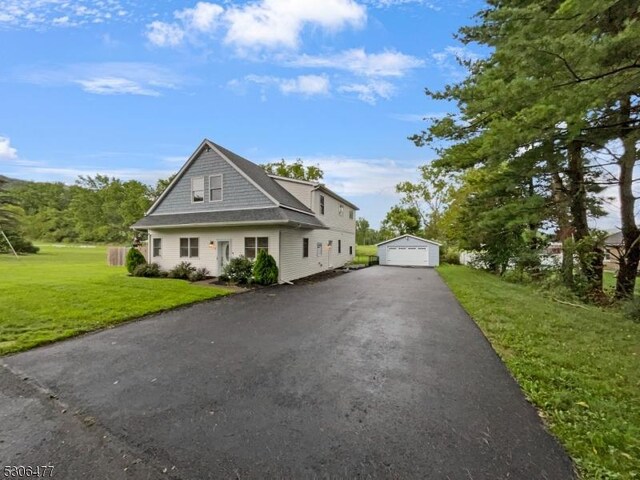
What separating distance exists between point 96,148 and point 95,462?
33.7m

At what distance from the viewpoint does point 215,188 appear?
48.8 ft

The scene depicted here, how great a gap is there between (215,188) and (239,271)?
467 cm

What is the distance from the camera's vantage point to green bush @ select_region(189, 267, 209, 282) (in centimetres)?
1330

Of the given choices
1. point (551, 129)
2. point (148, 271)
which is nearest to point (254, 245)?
point (148, 271)

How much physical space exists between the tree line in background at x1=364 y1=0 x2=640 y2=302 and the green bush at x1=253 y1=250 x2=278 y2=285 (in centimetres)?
727

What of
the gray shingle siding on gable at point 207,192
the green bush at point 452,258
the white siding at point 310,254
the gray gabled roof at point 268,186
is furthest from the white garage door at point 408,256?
the gray shingle siding on gable at point 207,192

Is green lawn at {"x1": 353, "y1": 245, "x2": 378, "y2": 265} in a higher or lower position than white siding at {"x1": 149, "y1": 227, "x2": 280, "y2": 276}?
lower

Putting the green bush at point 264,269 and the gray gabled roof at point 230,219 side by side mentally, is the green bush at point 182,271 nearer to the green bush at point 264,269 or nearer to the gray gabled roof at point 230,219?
the gray gabled roof at point 230,219

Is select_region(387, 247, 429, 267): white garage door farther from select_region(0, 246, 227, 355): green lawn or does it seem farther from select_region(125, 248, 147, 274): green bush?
select_region(125, 248, 147, 274): green bush

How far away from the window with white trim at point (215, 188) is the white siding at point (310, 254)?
393 centimetres

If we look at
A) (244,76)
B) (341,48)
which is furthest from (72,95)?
(341,48)

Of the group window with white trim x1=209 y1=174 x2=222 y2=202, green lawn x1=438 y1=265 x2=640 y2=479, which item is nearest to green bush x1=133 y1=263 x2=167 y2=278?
window with white trim x1=209 y1=174 x2=222 y2=202

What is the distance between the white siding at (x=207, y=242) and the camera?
13391 millimetres

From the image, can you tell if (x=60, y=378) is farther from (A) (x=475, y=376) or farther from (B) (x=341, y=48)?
(B) (x=341, y=48)
